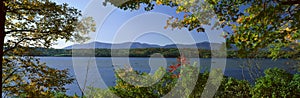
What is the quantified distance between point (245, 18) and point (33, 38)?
→ 12.0ft

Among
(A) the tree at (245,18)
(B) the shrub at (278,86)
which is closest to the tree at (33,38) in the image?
(A) the tree at (245,18)

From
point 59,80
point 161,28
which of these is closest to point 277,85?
point 161,28

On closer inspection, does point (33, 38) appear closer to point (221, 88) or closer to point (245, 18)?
point (245, 18)

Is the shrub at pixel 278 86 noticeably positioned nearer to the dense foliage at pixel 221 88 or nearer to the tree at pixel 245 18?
the dense foliage at pixel 221 88

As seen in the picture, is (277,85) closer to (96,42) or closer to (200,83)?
(200,83)

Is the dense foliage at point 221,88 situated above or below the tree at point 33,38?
below

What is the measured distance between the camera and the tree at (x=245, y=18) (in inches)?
123

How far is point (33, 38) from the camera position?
4.59m

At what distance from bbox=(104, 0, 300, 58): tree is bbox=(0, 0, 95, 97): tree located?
1.18m

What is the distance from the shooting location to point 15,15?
4.65 metres

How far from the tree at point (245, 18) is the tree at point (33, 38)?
1180mm

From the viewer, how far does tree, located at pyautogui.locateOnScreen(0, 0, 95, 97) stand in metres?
4.44

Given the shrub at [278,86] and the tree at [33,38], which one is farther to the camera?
the shrub at [278,86]

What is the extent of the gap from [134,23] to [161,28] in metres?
0.53
